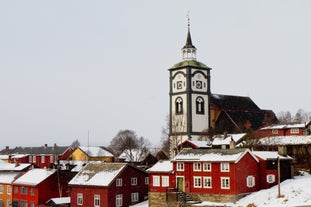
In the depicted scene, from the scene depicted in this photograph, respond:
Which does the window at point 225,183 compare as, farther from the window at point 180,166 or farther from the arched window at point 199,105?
the arched window at point 199,105

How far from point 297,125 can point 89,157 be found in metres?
51.0

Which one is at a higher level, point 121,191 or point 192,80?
point 192,80

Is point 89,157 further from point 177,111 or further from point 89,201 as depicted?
point 89,201

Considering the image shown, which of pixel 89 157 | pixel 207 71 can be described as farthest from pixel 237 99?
pixel 89 157

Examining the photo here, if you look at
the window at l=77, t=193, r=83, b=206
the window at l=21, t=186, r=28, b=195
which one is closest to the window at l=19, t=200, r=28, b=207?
the window at l=21, t=186, r=28, b=195

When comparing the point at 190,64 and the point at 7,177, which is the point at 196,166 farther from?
the point at 190,64

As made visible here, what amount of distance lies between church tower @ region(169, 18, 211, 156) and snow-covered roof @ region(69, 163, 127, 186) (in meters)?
28.6

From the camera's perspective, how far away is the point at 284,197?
45.3 metres

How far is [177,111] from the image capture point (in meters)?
90.9

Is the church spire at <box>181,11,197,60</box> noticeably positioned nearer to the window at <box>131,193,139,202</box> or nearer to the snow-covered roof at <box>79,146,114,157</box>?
the snow-covered roof at <box>79,146,114,157</box>

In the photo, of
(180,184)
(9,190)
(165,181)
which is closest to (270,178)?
(180,184)

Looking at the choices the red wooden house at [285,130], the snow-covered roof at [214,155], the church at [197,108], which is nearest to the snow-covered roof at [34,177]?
the snow-covered roof at [214,155]

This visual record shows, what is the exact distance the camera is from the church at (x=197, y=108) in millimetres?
88688

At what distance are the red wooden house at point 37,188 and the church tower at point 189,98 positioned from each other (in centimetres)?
2646
